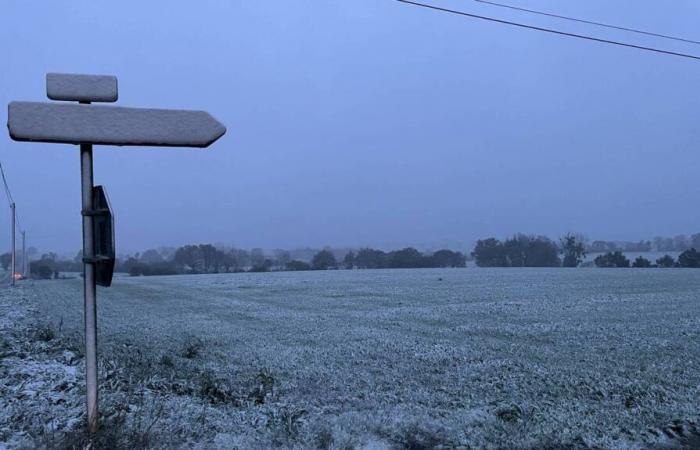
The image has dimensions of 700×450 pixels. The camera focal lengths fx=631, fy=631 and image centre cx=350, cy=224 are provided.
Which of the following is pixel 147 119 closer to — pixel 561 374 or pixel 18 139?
pixel 18 139

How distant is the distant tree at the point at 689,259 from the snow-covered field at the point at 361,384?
57.5m

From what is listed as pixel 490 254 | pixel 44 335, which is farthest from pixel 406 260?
pixel 44 335

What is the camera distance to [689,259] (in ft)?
221

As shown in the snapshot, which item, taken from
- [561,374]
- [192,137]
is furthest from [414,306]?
[192,137]

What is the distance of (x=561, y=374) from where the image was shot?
8.89 m

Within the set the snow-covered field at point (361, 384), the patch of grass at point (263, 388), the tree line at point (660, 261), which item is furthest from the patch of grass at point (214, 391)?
the tree line at point (660, 261)

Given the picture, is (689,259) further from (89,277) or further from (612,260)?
(89,277)

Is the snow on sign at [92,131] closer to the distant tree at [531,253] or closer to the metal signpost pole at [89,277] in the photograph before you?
the metal signpost pole at [89,277]

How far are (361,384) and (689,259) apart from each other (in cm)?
6911

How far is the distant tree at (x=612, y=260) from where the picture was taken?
7000 centimetres

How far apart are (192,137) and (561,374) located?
20.1 ft

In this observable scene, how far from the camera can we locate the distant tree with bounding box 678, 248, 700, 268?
218 feet

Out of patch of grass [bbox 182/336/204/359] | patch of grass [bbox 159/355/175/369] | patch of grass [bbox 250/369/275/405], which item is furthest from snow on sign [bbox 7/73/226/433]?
patch of grass [bbox 182/336/204/359]

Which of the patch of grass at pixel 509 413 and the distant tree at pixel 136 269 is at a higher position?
the distant tree at pixel 136 269
